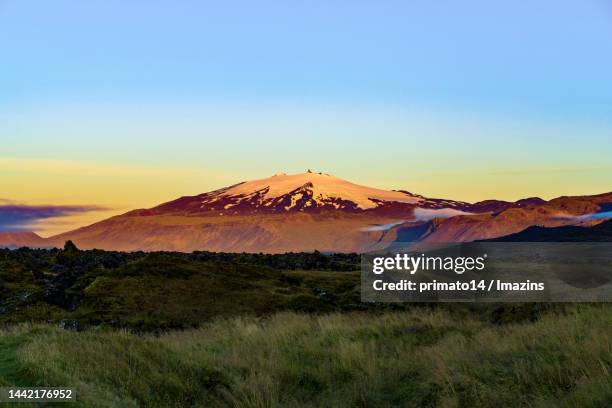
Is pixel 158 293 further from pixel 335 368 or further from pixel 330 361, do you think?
pixel 335 368

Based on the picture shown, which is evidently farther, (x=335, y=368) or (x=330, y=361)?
(x=330, y=361)

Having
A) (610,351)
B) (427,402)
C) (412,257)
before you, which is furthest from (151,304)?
(412,257)

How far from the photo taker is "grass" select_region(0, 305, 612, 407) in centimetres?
1355

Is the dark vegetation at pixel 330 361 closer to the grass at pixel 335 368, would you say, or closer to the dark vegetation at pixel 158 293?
the grass at pixel 335 368

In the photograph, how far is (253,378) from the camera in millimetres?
16078

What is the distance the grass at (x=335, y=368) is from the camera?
1355cm

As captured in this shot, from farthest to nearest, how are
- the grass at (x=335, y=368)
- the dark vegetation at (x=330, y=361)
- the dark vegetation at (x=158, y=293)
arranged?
the dark vegetation at (x=158, y=293), the dark vegetation at (x=330, y=361), the grass at (x=335, y=368)

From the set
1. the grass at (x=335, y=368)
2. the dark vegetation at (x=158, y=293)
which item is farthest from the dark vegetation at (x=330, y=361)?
the dark vegetation at (x=158, y=293)

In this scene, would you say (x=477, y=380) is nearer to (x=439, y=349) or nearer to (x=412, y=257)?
(x=439, y=349)

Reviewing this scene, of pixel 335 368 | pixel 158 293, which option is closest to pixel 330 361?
pixel 335 368

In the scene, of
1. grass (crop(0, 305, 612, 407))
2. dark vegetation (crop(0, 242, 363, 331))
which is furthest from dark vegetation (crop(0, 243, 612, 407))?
dark vegetation (crop(0, 242, 363, 331))

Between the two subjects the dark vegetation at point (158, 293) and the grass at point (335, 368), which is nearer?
the grass at point (335, 368)

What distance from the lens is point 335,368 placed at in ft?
57.5

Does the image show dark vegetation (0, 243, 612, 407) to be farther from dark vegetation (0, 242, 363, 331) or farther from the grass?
dark vegetation (0, 242, 363, 331)
